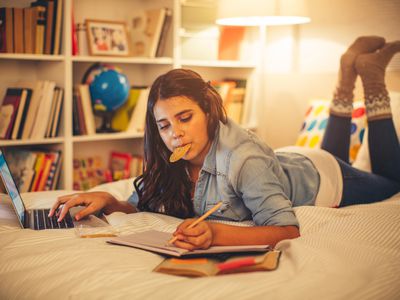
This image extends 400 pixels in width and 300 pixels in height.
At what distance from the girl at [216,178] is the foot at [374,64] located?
0.43 metres

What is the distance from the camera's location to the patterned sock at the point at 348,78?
2260mm

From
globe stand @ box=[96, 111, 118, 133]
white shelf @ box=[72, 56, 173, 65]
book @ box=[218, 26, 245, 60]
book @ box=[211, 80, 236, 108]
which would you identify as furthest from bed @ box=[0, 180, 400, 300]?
book @ box=[218, 26, 245, 60]

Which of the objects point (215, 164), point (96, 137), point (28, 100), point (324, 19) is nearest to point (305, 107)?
point (324, 19)

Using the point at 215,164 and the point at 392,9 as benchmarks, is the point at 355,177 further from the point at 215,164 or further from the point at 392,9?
the point at 392,9

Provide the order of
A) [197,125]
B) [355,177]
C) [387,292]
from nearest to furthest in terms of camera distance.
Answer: [387,292] < [197,125] < [355,177]

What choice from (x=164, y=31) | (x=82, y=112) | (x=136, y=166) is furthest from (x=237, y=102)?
(x=82, y=112)

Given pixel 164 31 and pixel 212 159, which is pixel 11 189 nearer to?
pixel 212 159

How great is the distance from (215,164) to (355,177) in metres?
0.65

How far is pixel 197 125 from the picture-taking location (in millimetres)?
1486

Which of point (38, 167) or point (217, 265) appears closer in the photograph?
point (217, 265)

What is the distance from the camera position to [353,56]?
2266mm

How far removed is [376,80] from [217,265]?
139 cm

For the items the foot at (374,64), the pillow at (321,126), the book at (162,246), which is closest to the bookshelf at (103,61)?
the pillow at (321,126)

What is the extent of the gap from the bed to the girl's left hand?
0.23ft
